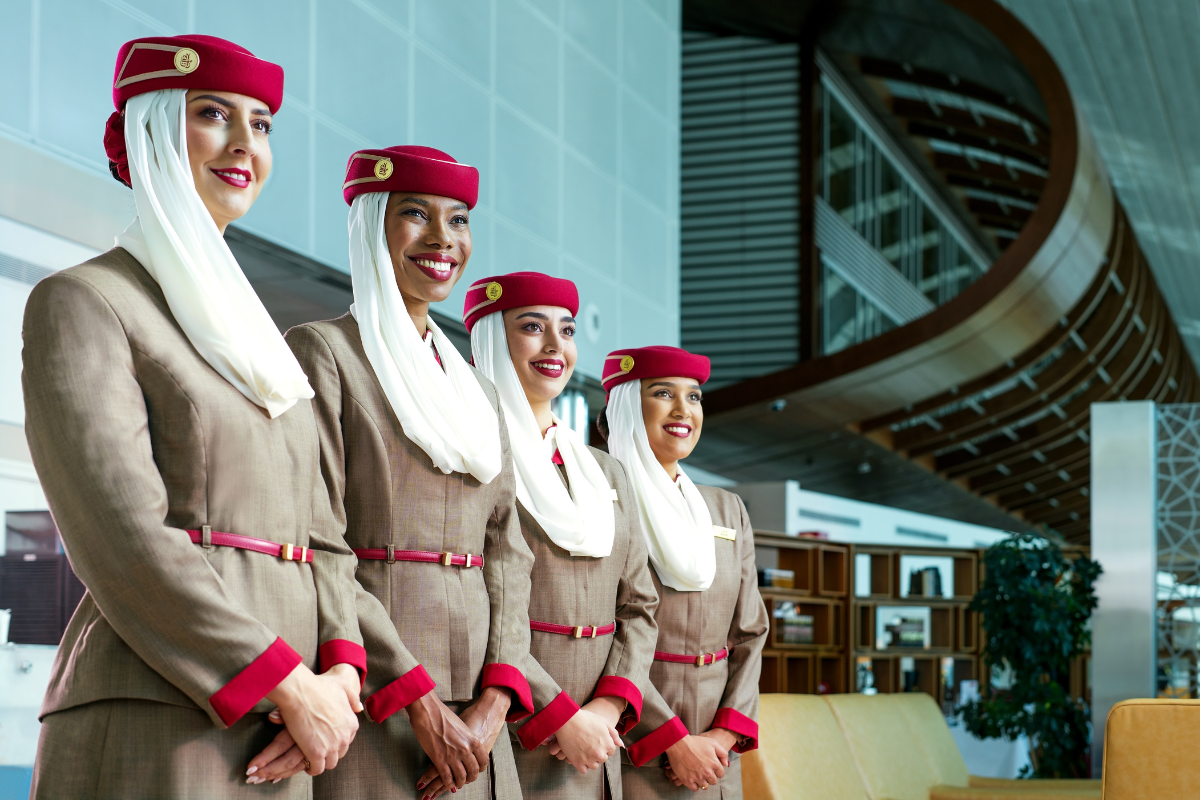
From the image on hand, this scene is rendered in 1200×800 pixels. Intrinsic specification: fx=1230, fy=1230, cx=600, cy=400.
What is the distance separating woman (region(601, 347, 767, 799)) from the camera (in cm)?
283

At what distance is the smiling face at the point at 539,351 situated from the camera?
2.64m

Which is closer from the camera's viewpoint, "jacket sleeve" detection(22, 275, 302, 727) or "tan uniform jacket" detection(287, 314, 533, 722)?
"jacket sleeve" detection(22, 275, 302, 727)

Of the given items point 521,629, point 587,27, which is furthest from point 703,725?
point 587,27

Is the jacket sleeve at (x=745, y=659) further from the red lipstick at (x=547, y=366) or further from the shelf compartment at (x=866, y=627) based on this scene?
the shelf compartment at (x=866, y=627)

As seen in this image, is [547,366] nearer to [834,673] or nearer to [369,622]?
[369,622]

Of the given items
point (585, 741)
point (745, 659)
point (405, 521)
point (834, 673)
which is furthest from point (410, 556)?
point (834, 673)

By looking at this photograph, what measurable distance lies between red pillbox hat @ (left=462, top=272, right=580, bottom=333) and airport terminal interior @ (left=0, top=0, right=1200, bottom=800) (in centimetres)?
107

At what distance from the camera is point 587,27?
23.2 ft

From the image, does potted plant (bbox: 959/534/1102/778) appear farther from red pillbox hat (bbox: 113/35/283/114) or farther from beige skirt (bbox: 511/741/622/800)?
red pillbox hat (bbox: 113/35/283/114)

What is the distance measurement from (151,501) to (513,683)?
755 millimetres

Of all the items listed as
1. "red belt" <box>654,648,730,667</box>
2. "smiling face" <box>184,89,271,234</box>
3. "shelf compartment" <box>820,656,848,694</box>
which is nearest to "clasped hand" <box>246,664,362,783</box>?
"smiling face" <box>184,89,271,234</box>

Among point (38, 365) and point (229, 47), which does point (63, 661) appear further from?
point (229, 47)

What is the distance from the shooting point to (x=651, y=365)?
3184 millimetres

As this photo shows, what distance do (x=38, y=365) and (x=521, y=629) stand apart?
93 centimetres
